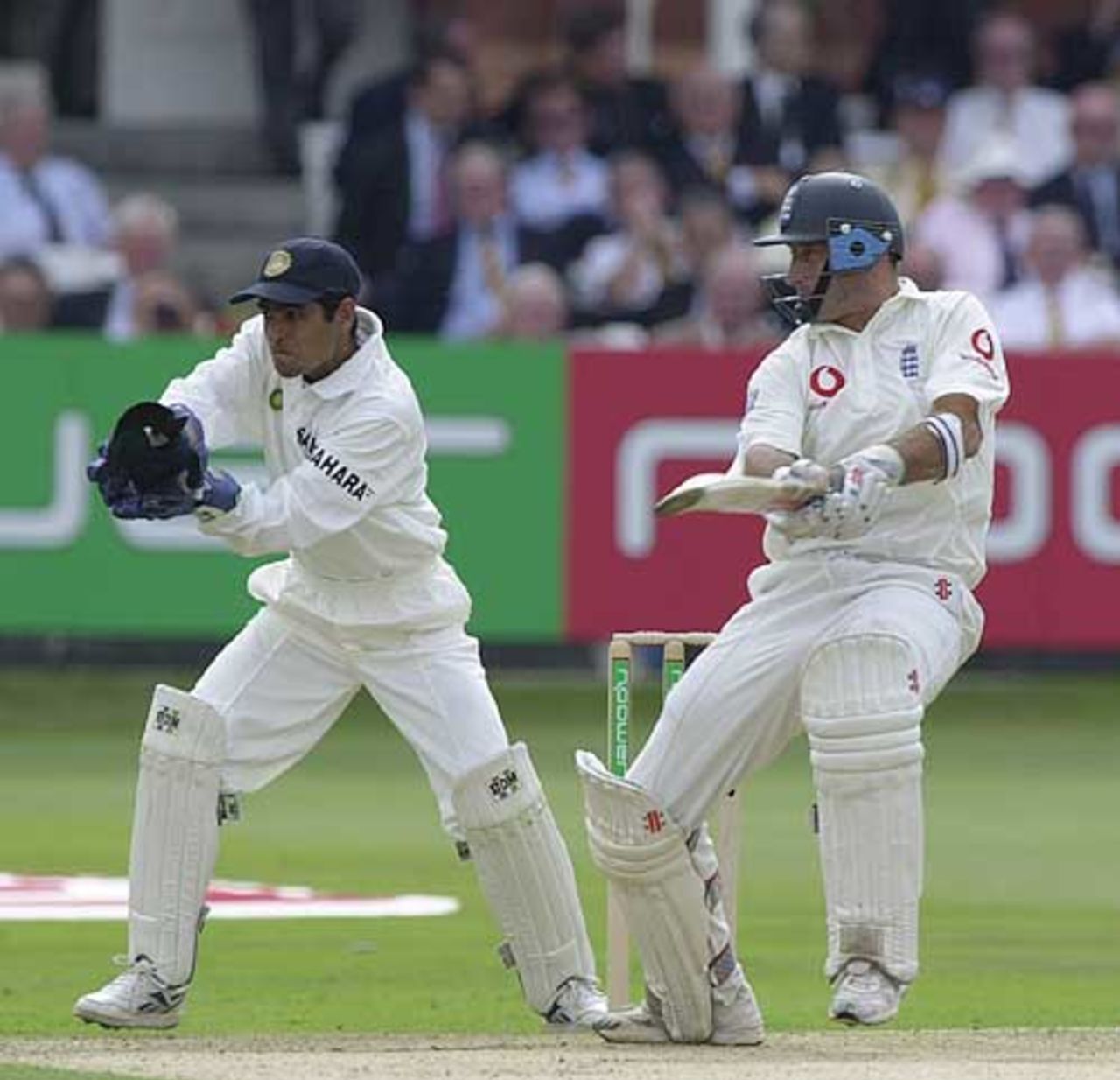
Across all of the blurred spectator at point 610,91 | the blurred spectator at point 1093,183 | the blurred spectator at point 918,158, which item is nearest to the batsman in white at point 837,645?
the blurred spectator at point 918,158

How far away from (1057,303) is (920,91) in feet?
6.36

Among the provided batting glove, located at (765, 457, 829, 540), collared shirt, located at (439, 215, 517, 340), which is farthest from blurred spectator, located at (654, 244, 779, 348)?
batting glove, located at (765, 457, 829, 540)

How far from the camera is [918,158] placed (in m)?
20.1

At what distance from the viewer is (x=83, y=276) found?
63.7 feet

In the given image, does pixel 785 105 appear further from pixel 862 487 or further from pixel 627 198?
pixel 862 487

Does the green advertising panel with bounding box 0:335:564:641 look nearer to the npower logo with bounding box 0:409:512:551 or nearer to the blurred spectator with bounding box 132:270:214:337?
the npower logo with bounding box 0:409:512:551

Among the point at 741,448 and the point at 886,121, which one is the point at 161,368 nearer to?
the point at 886,121

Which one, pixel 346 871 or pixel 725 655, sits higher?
pixel 725 655

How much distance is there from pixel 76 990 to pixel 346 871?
9.20ft

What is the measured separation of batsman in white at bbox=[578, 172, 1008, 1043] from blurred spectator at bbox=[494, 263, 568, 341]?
9605mm

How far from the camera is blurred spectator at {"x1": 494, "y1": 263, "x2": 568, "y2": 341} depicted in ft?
60.8

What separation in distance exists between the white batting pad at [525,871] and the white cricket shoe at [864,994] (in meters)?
1.00

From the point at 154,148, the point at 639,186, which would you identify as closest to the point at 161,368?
the point at 639,186

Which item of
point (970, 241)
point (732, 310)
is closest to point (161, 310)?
point (732, 310)
